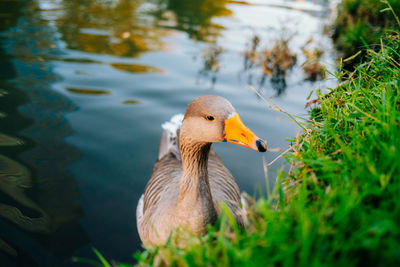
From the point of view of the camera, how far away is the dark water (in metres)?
3.65

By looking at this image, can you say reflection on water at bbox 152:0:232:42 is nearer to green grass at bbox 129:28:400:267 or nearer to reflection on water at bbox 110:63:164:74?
reflection on water at bbox 110:63:164:74

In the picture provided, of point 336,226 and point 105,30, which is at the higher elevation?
point 105,30

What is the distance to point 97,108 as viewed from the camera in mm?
6363

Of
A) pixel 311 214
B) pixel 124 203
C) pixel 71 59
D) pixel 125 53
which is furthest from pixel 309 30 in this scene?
pixel 311 214

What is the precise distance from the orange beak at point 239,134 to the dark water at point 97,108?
3.21 ft

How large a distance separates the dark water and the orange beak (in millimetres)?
978

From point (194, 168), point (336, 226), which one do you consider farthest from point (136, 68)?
point (336, 226)

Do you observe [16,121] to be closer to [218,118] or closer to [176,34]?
[218,118]

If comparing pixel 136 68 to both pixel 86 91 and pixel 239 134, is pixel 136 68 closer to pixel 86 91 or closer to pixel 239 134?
pixel 86 91

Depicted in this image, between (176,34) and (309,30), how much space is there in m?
6.25

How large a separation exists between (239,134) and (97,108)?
184 inches

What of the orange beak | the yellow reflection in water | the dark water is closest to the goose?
the orange beak

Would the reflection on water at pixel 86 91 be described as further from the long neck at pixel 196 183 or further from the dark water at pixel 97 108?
the long neck at pixel 196 183

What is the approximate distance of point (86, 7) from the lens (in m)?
13.0
